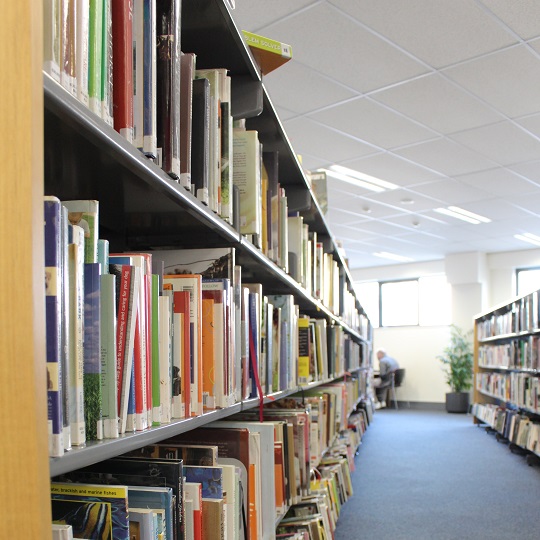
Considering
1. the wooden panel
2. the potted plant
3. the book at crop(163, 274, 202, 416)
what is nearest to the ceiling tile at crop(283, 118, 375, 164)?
the book at crop(163, 274, 202, 416)

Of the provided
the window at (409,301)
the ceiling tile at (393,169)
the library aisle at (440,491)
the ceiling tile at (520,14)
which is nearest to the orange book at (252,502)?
the library aisle at (440,491)

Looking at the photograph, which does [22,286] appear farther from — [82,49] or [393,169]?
[393,169]

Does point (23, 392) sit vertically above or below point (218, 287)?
below

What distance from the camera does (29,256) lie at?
57cm

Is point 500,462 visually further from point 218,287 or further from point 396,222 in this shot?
point 218,287

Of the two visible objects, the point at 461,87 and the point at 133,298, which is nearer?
the point at 133,298

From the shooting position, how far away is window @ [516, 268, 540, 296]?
32.8ft

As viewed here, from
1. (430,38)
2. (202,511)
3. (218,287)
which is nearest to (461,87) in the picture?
(430,38)

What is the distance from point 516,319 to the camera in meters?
6.20

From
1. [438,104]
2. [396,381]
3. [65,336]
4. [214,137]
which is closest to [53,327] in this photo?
[65,336]

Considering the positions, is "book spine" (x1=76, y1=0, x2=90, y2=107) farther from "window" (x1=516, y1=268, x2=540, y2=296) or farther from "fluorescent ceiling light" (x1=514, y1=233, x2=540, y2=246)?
"window" (x1=516, y1=268, x2=540, y2=296)

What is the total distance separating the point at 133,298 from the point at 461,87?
3622 mm

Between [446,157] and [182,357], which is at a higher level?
[446,157]

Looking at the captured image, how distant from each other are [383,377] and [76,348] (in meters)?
10.1
